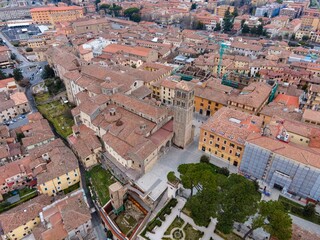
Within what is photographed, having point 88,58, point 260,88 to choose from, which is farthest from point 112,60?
point 260,88

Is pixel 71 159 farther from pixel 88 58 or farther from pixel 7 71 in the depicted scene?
pixel 7 71

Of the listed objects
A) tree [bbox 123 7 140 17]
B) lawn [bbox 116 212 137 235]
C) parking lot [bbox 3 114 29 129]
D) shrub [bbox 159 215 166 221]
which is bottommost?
lawn [bbox 116 212 137 235]

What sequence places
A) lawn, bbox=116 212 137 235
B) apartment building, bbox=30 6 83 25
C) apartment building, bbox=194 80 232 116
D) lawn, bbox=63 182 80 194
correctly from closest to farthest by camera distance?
lawn, bbox=116 212 137 235 → lawn, bbox=63 182 80 194 → apartment building, bbox=194 80 232 116 → apartment building, bbox=30 6 83 25

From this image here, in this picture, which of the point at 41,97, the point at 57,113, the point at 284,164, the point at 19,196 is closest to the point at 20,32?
the point at 41,97

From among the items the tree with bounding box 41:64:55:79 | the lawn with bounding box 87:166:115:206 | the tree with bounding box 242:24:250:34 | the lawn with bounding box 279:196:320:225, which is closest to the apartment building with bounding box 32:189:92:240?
the lawn with bounding box 87:166:115:206

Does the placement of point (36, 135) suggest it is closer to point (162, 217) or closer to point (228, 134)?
point (162, 217)

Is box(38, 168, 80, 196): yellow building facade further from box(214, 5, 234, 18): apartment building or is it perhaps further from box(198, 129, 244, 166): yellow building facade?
box(214, 5, 234, 18): apartment building

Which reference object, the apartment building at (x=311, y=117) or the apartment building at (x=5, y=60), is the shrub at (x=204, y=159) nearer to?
the apartment building at (x=311, y=117)
